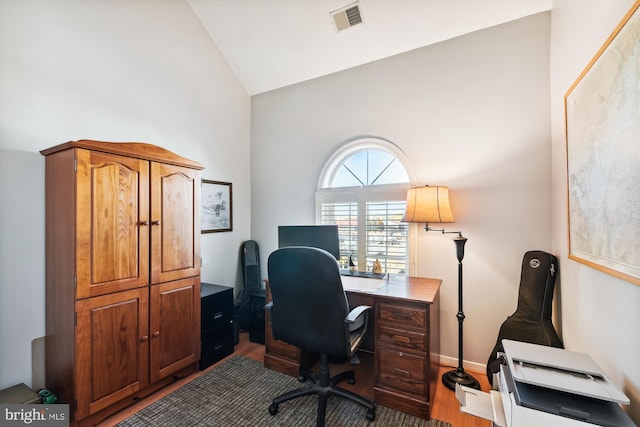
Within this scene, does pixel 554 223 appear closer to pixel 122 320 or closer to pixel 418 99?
pixel 418 99

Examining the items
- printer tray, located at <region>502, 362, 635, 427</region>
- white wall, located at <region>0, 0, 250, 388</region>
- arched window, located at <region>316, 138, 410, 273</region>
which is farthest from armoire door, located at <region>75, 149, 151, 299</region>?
printer tray, located at <region>502, 362, 635, 427</region>

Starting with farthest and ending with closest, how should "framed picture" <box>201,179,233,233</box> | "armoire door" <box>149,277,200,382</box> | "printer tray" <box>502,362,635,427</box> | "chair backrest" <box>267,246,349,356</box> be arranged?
"framed picture" <box>201,179,233,233</box>, "armoire door" <box>149,277,200,382</box>, "chair backrest" <box>267,246,349,356</box>, "printer tray" <box>502,362,635,427</box>

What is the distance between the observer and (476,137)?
92.6 inches

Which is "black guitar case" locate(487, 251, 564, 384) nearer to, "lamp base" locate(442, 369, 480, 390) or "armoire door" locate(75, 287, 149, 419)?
"lamp base" locate(442, 369, 480, 390)

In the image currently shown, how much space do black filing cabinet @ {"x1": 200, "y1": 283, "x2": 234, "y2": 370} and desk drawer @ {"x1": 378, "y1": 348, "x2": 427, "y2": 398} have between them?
149cm

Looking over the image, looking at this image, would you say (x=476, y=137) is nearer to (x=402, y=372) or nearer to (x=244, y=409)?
(x=402, y=372)

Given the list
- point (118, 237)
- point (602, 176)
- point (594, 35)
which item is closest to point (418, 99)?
point (594, 35)

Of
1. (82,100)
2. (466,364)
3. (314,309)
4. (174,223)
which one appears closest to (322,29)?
(82,100)

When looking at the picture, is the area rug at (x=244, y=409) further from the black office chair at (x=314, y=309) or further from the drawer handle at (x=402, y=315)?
the drawer handle at (x=402, y=315)

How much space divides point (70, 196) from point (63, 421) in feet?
4.37

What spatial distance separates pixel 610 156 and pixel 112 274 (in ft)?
9.05

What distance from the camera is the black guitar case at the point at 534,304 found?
1890 millimetres

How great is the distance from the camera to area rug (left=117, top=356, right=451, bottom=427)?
1782mm

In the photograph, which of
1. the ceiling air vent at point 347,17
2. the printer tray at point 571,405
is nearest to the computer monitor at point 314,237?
the printer tray at point 571,405
